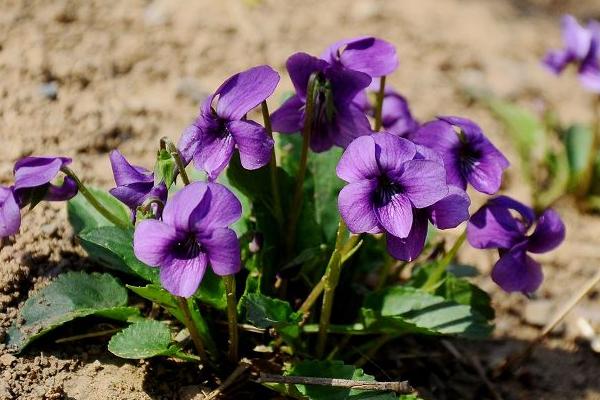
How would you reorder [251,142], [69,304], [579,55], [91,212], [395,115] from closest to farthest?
[251,142]
[69,304]
[91,212]
[395,115]
[579,55]

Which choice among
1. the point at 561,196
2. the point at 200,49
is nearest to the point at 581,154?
the point at 561,196

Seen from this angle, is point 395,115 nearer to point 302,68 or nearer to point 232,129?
point 302,68

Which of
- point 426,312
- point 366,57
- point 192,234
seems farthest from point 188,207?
point 426,312

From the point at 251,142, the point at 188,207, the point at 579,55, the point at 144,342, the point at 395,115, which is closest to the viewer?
the point at 188,207

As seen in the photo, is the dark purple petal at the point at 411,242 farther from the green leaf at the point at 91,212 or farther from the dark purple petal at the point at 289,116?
the green leaf at the point at 91,212

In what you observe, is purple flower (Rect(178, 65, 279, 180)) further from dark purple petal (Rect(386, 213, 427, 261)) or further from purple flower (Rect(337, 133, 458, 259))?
dark purple petal (Rect(386, 213, 427, 261))

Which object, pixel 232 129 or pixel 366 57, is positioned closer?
pixel 232 129

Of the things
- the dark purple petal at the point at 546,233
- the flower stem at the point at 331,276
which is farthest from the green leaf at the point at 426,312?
the dark purple petal at the point at 546,233
